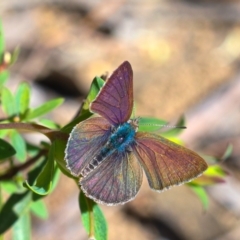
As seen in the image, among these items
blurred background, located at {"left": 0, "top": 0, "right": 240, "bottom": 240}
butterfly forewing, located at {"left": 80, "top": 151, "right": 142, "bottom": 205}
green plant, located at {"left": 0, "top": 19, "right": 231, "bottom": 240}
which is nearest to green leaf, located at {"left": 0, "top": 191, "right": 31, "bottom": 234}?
green plant, located at {"left": 0, "top": 19, "right": 231, "bottom": 240}

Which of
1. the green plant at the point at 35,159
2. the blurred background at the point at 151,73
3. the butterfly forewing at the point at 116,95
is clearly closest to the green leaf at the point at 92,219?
the green plant at the point at 35,159

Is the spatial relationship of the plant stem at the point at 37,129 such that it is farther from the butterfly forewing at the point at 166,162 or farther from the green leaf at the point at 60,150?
the butterfly forewing at the point at 166,162

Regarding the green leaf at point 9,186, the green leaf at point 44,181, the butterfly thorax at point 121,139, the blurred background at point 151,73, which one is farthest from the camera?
the blurred background at point 151,73

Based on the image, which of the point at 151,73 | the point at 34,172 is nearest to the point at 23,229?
the point at 34,172

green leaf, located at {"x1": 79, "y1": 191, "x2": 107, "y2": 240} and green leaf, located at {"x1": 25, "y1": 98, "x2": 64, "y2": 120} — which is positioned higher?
green leaf, located at {"x1": 25, "y1": 98, "x2": 64, "y2": 120}

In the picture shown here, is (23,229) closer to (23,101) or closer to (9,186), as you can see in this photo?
(9,186)

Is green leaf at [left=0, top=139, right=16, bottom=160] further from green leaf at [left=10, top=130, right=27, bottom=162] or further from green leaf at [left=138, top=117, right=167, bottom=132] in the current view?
green leaf at [left=138, top=117, right=167, bottom=132]

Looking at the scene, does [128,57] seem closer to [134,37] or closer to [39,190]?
[134,37]

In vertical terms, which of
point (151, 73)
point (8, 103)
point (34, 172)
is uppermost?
point (8, 103)
